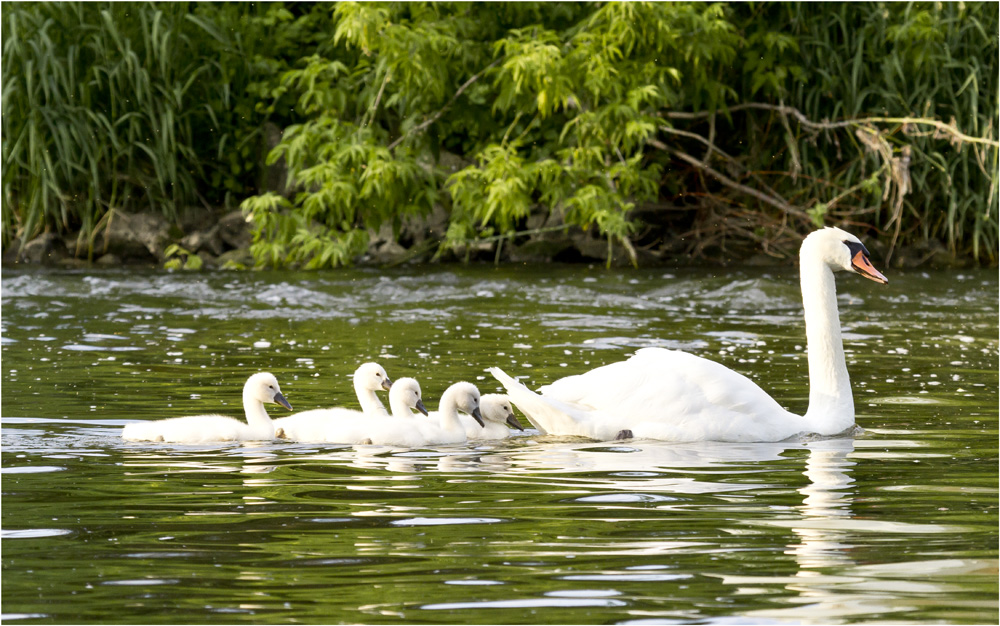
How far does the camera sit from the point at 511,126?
15531 mm

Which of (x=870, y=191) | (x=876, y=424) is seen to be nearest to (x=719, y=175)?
(x=870, y=191)

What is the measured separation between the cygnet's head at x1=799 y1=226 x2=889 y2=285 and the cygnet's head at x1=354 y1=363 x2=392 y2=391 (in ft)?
6.48

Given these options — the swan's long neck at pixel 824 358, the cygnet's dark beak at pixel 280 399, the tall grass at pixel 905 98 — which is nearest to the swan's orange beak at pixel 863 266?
the swan's long neck at pixel 824 358

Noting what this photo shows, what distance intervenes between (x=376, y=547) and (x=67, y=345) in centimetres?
602

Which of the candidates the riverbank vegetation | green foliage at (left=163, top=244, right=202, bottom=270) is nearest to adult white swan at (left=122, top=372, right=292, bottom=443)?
the riverbank vegetation

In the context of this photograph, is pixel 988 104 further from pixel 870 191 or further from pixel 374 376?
pixel 374 376

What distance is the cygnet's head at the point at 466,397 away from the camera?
20.7 feet

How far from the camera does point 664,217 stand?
1833cm

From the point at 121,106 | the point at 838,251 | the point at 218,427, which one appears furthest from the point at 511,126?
the point at 218,427

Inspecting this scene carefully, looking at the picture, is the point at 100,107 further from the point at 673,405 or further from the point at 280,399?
the point at 673,405

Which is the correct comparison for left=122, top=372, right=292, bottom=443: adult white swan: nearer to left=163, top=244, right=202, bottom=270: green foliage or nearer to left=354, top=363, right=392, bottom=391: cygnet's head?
left=354, top=363, right=392, bottom=391: cygnet's head

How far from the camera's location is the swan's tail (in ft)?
20.4

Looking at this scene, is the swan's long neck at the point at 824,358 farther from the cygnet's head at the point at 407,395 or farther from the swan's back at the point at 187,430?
the swan's back at the point at 187,430

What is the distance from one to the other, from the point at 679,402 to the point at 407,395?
3.92 feet
